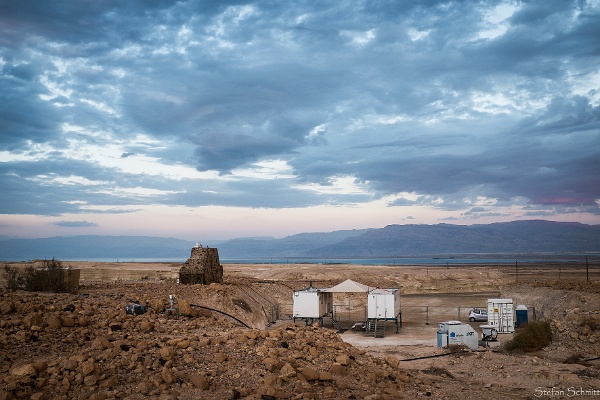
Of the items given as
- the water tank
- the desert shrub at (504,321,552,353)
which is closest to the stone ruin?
the desert shrub at (504,321,552,353)

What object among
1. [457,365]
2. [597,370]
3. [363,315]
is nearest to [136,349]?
[457,365]

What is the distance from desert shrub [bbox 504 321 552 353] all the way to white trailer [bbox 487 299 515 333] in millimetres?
6237

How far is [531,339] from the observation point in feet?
75.7

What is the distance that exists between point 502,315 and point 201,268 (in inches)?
759

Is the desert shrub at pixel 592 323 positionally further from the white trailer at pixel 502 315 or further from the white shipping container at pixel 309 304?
the white shipping container at pixel 309 304

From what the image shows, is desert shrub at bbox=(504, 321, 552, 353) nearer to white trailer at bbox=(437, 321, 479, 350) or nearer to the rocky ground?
the rocky ground

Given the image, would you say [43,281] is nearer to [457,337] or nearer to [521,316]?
[457,337]

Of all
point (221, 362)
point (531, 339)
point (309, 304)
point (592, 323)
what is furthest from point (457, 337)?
point (221, 362)

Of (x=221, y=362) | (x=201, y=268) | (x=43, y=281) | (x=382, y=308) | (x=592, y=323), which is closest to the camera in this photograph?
(x=221, y=362)

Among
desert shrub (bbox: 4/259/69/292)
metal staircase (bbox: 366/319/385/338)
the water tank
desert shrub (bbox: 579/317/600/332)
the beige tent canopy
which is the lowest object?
metal staircase (bbox: 366/319/385/338)

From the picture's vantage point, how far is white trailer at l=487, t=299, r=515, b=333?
30250mm

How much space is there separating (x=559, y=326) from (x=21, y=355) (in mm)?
23570

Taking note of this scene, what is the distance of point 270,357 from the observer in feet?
40.6

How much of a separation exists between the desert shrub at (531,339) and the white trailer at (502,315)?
20.5 ft
